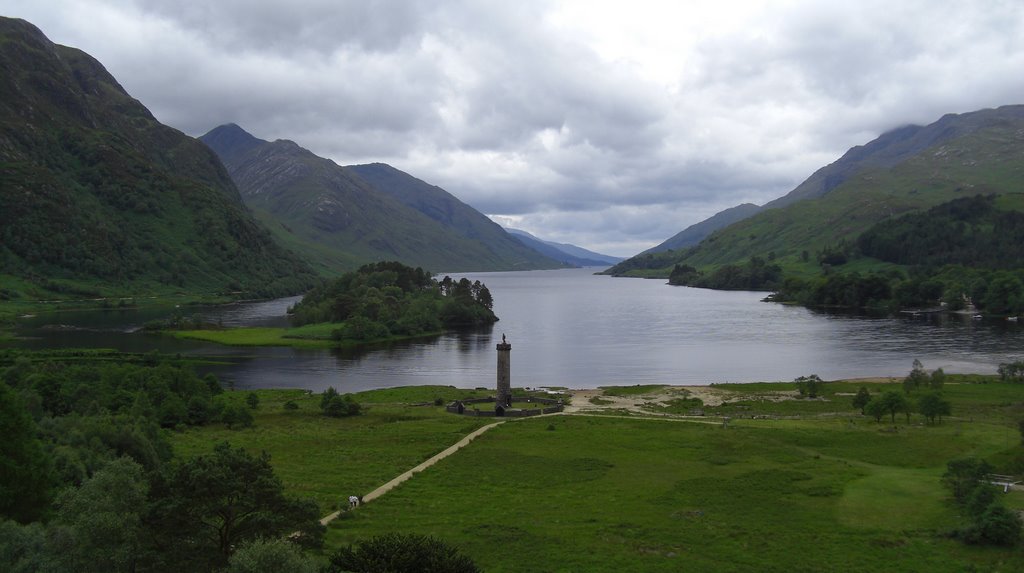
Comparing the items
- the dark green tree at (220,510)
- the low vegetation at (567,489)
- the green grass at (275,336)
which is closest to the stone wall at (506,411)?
the low vegetation at (567,489)

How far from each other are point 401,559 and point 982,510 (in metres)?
34.1

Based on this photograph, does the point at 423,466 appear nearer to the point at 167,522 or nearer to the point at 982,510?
the point at 167,522

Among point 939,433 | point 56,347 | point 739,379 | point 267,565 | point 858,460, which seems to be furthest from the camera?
point 56,347

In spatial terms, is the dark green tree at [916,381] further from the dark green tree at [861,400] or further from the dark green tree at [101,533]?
the dark green tree at [101,533]

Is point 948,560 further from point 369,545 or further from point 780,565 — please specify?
point 369,545

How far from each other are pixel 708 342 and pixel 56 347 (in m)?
140

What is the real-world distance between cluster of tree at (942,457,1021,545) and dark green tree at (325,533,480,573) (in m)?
29.4

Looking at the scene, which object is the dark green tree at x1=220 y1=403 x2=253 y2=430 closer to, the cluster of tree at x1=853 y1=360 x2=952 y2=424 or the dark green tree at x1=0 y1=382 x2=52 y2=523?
the dark green tree at x1=0 y1=382 x2=52 y2=523

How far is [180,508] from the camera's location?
29.0 metres

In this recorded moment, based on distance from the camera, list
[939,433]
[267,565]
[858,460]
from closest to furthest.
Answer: [267,565] < [858,460] < [939,433]

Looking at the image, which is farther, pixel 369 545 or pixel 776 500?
pixel 776 500

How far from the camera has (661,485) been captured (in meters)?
51.4

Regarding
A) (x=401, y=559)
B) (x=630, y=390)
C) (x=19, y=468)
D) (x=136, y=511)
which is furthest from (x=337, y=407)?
(x=401, y=559)

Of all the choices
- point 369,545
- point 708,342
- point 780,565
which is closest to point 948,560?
point 780,565
